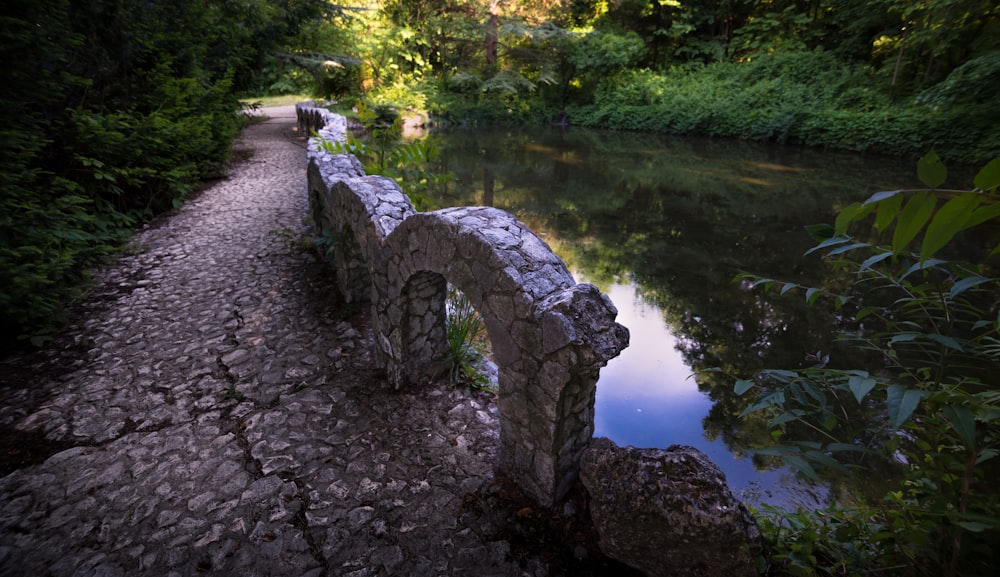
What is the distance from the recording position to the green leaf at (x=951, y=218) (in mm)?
884

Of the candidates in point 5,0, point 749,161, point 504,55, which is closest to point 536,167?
point 749,161

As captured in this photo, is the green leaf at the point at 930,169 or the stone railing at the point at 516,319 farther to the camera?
the stone railing at the point at 516,319

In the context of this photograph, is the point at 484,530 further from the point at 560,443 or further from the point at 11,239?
the point at 11,239

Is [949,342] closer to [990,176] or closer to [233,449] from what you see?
[990,176]

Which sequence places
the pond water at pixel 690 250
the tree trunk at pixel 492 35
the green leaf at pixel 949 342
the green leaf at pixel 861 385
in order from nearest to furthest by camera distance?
the green leaf at pixel 861 385 < the green leaf at pixel 949 342 < the pond water at pixel 690 250 < the tree trunk at pixel 492 35

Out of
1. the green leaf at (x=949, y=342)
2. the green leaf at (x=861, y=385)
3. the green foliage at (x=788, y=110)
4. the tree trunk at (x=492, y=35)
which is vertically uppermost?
the tree trunk at (x=492, y=35)

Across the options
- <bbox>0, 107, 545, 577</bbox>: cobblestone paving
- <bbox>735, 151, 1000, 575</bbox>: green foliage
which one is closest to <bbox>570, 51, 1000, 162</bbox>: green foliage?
<bbox>735, 151, 1000, 575</bbox>: green foliage

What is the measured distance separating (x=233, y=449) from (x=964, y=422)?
3633mm

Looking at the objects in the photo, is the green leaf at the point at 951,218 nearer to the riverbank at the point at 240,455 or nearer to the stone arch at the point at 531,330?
the stone arch at the point at 531,330

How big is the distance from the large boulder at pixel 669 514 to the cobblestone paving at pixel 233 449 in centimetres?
51

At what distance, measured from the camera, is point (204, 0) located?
26.8 ft

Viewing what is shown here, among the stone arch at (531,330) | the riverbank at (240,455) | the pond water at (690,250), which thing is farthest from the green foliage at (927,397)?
the pond water at (690,250)

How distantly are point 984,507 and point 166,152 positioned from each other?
30.4 feet

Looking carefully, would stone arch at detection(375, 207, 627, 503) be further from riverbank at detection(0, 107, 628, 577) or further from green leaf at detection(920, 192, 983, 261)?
green leaf at detection(920, 192, 983, 261)
